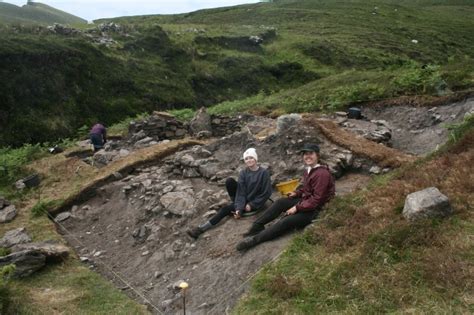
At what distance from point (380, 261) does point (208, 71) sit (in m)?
29.1

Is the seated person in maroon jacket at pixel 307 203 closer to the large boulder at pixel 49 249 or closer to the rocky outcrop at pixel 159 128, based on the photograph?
the large boulder at pixel 49 249

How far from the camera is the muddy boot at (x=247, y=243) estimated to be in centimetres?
793

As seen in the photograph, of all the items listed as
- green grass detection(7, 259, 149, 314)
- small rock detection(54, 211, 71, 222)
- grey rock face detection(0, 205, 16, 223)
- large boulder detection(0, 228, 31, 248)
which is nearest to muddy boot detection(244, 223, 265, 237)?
green grass detection(7, 259, 149, 314)

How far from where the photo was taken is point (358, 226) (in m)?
7.16

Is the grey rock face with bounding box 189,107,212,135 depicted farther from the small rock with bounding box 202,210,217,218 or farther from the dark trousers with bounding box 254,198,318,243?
the dark trousers with bounding box 254,198,318,243

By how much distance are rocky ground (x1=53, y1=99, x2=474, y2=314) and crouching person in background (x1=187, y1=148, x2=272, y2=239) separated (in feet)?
0.60

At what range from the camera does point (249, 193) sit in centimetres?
936

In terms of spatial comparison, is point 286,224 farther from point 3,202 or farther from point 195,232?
point 3,202

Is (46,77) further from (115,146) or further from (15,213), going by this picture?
(15,213)

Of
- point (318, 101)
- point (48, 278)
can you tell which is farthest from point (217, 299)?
point (318, 101)

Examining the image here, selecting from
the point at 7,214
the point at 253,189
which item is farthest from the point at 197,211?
the point at 7,214

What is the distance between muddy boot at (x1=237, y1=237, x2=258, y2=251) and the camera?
7.93m

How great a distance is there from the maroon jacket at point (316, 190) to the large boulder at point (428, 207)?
1538mm

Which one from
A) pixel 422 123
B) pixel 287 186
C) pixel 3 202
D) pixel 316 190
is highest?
pixel 316 190
